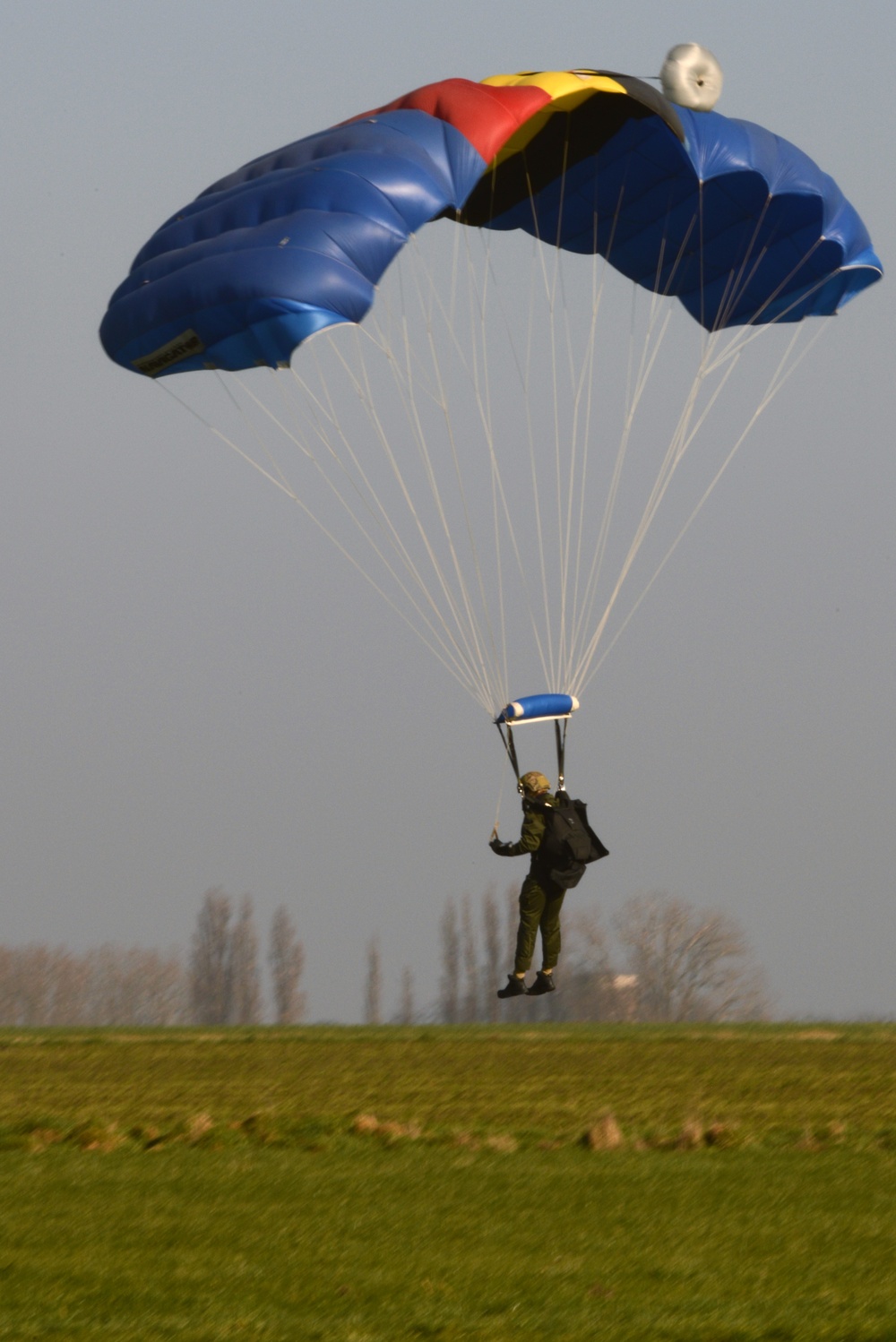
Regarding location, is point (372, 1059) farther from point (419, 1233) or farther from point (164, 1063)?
point (419, 1233)

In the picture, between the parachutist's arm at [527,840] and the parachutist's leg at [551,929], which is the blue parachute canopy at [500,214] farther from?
the parachutist's leg at [551,929]

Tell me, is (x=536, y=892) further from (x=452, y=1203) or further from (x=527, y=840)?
(x=452, y=1203)

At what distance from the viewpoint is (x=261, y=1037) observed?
66.9ft

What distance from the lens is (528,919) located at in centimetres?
1547

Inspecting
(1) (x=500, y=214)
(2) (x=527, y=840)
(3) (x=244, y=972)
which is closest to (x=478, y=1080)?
(2) (x=527, y=840)

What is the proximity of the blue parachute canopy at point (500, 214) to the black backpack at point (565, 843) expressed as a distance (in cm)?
446

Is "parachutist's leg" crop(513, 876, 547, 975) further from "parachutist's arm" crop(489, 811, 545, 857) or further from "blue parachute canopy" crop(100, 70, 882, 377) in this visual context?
"blue parachute canopy" crop(100, 70, 882, 377)

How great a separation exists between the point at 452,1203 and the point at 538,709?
6089mm

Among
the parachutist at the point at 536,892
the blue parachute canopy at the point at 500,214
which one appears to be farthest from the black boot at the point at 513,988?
the blue parachute canopy at the point at 500,214

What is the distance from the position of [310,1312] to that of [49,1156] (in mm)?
4038

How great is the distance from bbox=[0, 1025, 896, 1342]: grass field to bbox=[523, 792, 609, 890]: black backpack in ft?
5.95

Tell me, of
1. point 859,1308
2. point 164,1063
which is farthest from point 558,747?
point 859,1308

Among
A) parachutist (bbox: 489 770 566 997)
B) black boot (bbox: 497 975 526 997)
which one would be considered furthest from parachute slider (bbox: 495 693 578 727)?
black boot (bbox: 497 975 526 997)

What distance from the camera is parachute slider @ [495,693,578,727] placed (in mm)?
15203
